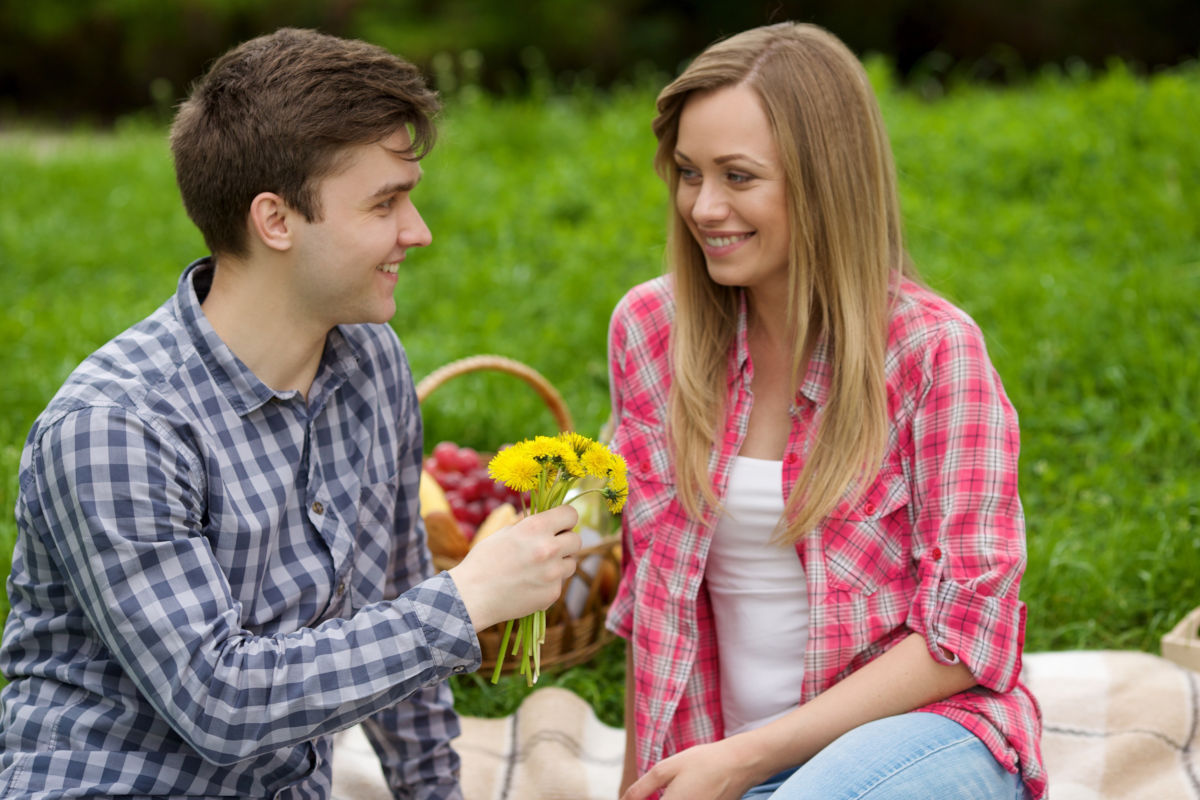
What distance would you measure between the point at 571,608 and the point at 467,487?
0.57 meters

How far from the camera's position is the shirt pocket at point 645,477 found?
2404 mm

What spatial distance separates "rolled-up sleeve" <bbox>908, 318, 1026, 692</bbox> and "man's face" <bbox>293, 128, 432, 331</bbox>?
977 mm

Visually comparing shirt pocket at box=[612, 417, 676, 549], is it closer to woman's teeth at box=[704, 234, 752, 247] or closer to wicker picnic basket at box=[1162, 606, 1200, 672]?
woman's teeth at box=[704, 234, 752, 247]

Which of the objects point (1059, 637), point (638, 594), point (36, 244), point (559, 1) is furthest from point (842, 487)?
point (559, 1)

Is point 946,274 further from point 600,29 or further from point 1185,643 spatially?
point 600,29

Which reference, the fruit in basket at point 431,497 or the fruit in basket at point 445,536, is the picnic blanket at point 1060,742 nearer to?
the fruit in basket at point 445,536

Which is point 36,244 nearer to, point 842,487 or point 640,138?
point 640,138

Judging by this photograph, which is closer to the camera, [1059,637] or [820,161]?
[820,161]

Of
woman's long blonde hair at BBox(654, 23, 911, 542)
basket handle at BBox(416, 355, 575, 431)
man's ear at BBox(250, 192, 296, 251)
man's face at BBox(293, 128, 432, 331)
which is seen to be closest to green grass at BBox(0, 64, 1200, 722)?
basket handle at BBox(416, 355, 575, 431)

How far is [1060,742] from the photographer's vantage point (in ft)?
9.74

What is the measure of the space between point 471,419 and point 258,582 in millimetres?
2404

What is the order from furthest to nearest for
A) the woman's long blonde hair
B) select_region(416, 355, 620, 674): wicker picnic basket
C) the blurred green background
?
the blurred green background, select_region(416, 355, 620, 674): wicker picnic basket, the woman's long blonde hair

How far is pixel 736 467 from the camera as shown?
2.34 meters

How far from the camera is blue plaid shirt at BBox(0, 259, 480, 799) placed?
177 centimetres
